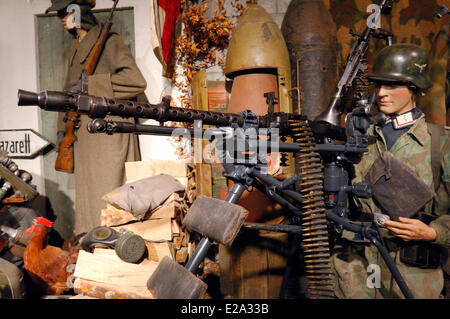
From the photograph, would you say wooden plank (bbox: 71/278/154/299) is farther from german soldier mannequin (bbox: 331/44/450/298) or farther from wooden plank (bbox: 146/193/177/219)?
german soldier mannequin (bbox: 331/44/450/298)

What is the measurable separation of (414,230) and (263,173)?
3.11ft

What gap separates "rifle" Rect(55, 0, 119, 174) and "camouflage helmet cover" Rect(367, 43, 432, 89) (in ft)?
9.26

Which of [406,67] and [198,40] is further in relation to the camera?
[198,40]

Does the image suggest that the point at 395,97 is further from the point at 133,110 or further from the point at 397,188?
the point at 133,110

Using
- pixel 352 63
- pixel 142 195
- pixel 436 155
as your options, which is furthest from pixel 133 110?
pixel 352 63

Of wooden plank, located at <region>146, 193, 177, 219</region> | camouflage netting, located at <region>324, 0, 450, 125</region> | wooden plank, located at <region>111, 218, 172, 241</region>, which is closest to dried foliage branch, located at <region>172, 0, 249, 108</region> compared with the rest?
camouflage netting, located at <region>324, 0, 450, 125</region>

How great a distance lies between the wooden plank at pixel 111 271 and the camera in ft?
8.02

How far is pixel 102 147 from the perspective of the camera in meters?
3.50

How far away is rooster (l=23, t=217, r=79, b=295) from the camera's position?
2902 millimetres

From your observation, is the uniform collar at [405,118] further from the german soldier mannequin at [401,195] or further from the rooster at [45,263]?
the rooster at [45,263]

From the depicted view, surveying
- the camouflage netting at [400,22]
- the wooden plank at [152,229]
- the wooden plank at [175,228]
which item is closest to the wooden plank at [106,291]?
the wooden plank at [152,229]

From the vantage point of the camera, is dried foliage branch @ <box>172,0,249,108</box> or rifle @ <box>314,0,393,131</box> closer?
rifle @ <box>314,0,393,131</box>

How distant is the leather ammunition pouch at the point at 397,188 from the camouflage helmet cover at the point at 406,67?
512 millimetres

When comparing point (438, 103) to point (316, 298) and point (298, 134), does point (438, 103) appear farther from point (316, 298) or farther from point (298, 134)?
point (316, 298)
